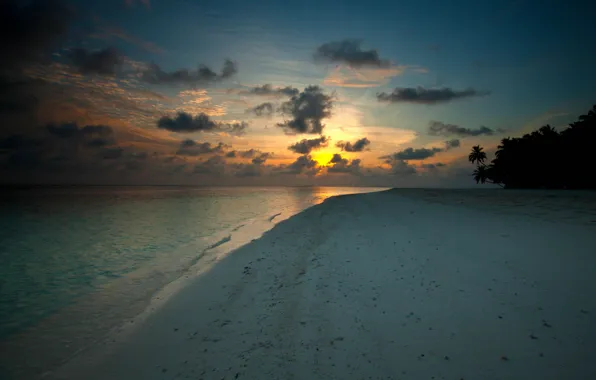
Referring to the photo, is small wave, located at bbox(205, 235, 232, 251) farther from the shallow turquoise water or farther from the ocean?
the shallow turquoise water

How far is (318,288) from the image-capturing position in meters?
8.29

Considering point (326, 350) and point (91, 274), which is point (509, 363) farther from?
point (91, 274)

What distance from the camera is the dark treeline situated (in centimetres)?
3962

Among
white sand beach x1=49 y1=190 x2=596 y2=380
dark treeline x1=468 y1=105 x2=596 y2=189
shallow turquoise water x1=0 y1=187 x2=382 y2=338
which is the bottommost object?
shallow turquoise water x1=0 y1=187 x2=382 y2=338

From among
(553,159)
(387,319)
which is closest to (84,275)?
(387,319)

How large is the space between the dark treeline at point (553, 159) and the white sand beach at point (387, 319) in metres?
43.1

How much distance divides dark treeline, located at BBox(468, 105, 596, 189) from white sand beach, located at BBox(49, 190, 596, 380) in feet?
141

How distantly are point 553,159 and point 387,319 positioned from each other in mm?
55610

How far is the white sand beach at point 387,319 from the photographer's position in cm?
478

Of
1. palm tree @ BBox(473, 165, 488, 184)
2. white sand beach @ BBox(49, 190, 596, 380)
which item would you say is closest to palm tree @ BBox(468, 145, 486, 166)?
palm tree @ BBox(473, 165, 488, 184)

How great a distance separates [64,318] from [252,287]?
6.08 metres

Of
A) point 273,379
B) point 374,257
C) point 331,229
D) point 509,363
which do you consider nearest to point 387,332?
point 509,363

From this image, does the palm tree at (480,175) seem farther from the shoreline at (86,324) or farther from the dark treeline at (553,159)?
the shoreline at (86,324)

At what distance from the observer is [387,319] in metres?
6.22
